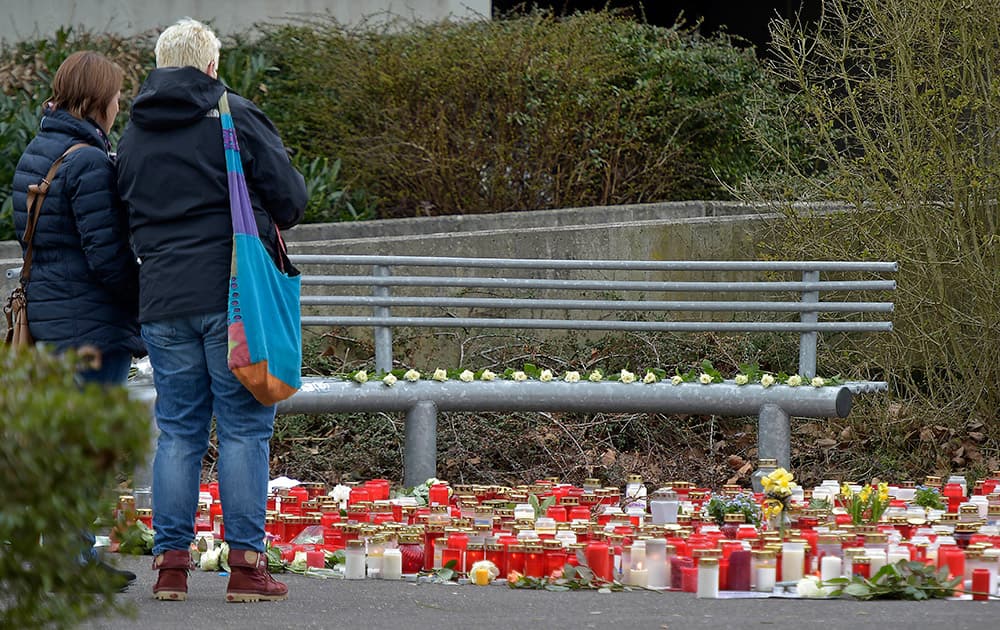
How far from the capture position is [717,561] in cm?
518

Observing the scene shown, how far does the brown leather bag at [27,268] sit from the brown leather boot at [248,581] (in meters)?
0.99

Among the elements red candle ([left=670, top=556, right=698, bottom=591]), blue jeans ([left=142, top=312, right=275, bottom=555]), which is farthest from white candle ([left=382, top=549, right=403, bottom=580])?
red candle ([left=670, top=556, right=698, bottom=591])

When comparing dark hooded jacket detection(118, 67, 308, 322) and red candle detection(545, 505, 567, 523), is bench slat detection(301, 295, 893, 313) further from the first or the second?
dark hooded jacket detection(118, 67, 308, 322)

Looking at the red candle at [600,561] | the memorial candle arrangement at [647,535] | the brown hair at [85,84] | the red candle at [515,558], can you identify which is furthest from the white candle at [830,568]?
the brown hair at [85,84]

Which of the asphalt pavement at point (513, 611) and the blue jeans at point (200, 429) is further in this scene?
the blue jeans at point (200, 429)

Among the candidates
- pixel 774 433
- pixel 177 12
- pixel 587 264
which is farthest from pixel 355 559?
pixel 177 12

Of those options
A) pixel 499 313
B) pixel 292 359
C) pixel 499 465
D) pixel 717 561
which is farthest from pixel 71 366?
pixel 499 313

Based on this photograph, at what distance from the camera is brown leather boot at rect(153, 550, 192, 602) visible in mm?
5023

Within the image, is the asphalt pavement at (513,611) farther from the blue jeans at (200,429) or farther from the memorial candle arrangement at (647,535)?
the blue jeans at (200,429)

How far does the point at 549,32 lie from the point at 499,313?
3890mm

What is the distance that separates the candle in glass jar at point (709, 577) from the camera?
203 inches

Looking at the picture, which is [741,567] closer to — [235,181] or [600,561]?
[600,561]

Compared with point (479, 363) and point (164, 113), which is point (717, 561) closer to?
point (164, 113)

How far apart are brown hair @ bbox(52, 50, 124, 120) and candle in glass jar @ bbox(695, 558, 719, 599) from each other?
247 cm
